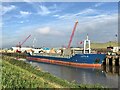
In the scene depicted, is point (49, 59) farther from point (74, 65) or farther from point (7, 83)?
point (7, 83)

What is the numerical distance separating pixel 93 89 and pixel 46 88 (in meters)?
3.27

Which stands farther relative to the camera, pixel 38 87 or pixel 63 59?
pixel 63 59

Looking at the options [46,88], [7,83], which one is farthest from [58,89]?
[7,83]

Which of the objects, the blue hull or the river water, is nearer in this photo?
the river water

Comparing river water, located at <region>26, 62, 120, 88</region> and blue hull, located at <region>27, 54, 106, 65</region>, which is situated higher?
blue hull, located at <region>27, 54, 106, 65</region>

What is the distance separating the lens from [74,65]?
80.8 meters

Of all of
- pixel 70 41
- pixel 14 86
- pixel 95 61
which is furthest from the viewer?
pixel 70 41

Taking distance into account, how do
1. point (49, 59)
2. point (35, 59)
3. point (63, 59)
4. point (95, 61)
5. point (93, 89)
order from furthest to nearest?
1. point (35, 59)
2. point (49, 59)
3. point (63, 59)
4. point (95, 61)
5. point (93, 89)

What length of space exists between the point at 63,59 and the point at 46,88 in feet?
241

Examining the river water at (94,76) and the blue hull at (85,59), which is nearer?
the river water at (94,76)

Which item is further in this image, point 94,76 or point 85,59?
point 85,59

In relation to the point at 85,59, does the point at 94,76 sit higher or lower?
lower

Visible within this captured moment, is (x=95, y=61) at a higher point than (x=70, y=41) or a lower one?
lower

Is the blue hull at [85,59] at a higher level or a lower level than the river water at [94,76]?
higher
